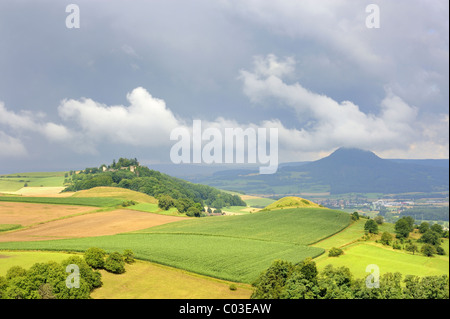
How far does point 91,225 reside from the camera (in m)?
70.4

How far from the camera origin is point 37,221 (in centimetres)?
6119

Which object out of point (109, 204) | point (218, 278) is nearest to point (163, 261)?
point (218, 278)

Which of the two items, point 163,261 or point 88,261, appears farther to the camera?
point 163,261

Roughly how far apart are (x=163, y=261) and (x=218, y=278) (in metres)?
9.55

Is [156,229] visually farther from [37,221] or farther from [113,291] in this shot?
[113,291]

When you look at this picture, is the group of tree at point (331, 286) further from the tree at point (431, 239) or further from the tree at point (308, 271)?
the tree at point (431, 239)

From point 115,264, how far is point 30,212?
37.0 m

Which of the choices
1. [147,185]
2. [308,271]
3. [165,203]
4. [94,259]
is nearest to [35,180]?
[147,185]

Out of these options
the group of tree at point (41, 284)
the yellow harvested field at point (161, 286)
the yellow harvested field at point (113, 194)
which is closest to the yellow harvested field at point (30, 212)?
the yellow harvested field at point (113, 194)

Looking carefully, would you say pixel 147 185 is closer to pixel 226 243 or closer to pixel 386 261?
pixel 226 243

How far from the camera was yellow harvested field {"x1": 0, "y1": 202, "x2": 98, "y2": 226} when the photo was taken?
185 ft

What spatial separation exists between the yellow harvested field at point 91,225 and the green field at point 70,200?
319 inches
